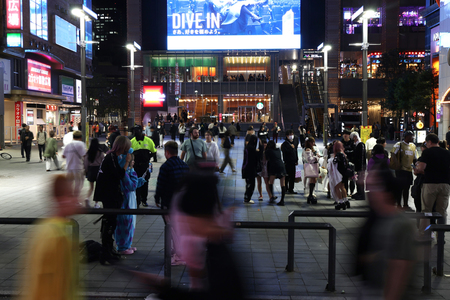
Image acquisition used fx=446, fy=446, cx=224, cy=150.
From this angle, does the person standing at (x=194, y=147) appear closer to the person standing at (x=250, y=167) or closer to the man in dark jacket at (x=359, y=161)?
the person standing at (x=250, y=167)

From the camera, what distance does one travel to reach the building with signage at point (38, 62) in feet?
108

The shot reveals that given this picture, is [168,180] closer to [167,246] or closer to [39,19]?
[167,246]

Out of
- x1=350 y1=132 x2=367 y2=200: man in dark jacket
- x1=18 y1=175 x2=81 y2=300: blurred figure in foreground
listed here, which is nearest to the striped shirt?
x1=18 y1=175 x2=81 y2=300: blurred figure in foreground

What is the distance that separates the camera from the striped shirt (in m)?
6.13

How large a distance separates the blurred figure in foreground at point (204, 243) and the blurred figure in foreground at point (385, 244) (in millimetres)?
1153

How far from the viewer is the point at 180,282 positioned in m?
5.60

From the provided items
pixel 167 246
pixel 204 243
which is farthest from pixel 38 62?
pixel 204 243

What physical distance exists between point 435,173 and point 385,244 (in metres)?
4.35

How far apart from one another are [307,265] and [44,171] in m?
14.6

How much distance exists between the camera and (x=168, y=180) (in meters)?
6.24

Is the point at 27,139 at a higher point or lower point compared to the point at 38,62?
lower

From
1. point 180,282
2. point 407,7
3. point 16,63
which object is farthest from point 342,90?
point 180,282

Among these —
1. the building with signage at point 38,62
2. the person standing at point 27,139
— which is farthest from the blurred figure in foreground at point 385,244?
the building with signage at point 38,62

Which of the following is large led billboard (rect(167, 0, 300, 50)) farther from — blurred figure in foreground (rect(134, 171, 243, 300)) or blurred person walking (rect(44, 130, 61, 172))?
blurred figure in foreground (rect(134, 171, 243, 300))
